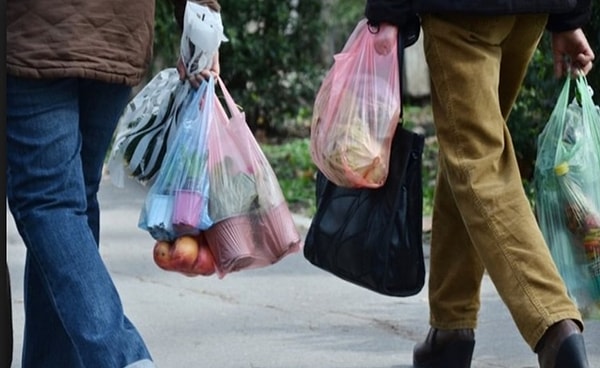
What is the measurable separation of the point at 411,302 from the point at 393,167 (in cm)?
160

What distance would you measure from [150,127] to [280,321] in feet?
5.32

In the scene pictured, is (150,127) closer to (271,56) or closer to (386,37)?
(386,37)

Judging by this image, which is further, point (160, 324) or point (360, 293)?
point (360, 293)

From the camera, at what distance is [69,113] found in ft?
12.0

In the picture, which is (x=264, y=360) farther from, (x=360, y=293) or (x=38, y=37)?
(x=38, y=37)

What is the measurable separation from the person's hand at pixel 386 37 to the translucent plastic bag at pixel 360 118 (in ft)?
0.06

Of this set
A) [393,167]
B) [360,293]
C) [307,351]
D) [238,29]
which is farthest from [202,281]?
[238,29]

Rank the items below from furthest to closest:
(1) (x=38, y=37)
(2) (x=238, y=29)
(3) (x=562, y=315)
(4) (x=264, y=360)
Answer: (2) (x=238, y=29), (4) (x=264, y=360), (3) (x=562, y=315), (1) (x=38, y=37)

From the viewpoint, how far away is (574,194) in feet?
14.2

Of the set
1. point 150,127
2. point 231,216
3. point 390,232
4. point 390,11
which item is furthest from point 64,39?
point 390,232

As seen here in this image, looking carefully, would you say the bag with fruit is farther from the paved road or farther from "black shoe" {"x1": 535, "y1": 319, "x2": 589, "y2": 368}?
the paved road

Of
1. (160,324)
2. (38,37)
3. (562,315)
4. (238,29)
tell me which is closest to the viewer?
(38,37)

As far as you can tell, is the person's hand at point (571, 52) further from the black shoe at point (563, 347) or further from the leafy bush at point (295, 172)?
the leafy bush at point (295, 172)

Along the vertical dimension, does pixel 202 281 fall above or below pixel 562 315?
below
